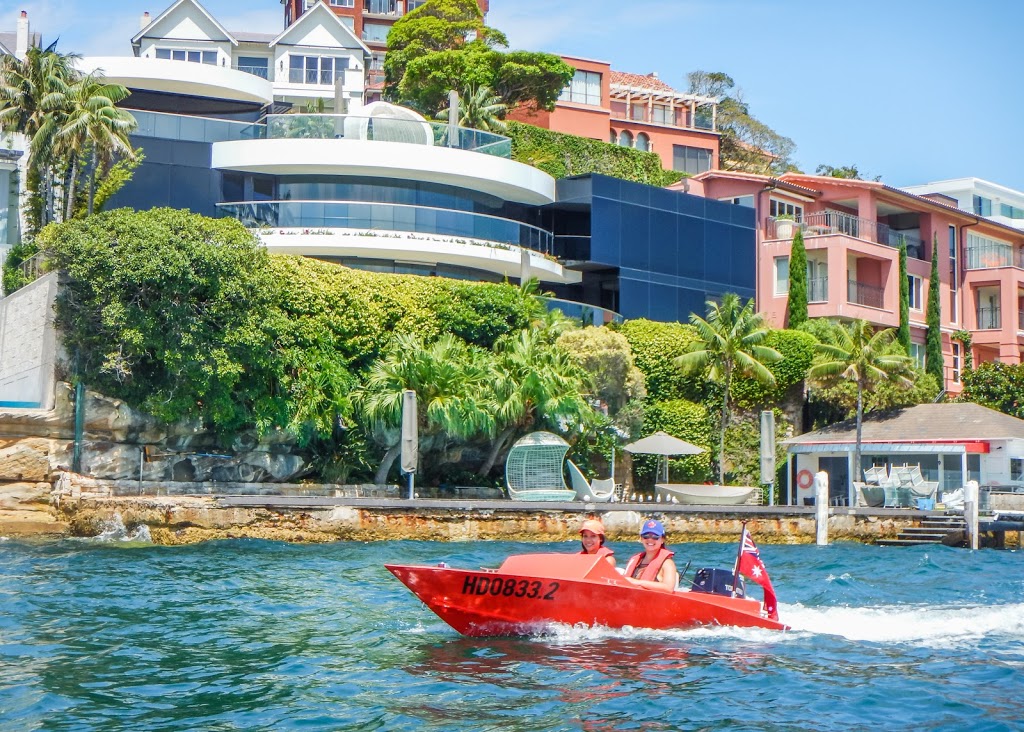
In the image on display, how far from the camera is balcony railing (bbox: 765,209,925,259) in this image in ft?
169

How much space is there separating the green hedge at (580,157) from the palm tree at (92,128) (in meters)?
19.3

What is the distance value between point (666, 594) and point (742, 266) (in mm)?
36541

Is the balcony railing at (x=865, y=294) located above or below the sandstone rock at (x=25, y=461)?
above

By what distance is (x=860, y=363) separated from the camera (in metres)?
40.5

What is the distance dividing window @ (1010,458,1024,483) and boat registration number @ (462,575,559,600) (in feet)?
97.8

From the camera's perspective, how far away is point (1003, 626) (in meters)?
17.7

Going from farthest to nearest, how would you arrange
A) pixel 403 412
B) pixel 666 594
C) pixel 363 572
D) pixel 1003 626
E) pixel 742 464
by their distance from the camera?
pixel 742 464
pixel 403 412
pixel 363 572
pixel 1003 626
pixel 666 594

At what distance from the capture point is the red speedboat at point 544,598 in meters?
15.3

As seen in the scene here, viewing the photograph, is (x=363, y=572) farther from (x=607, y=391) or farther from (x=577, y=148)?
(x=577, y=148)

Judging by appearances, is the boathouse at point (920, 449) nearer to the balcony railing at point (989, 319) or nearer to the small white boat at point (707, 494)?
the small white boat at point (707, 494)

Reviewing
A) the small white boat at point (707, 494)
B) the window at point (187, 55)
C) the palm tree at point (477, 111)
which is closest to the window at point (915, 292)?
the palm tree at point (477, 111)

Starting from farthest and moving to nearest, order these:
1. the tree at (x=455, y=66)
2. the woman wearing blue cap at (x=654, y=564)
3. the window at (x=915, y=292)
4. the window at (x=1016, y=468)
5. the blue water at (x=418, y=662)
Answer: the tree at (x=455, y=66) → the window at (x=915, y=292) → the window at (x=1016, y=468) → the woman wearing blue cap at (x=654, y=564) → the blue water at (x=418, y=662)

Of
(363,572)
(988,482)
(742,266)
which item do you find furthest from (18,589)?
(742,266)

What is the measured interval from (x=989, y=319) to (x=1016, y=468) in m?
19.4
